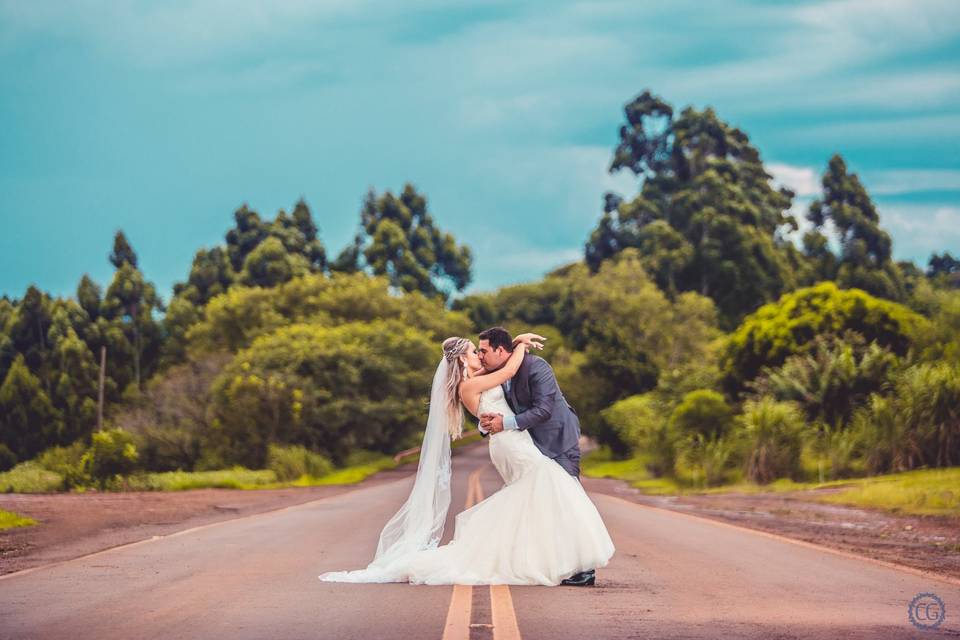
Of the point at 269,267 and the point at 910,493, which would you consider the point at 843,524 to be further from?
the point at 269,267

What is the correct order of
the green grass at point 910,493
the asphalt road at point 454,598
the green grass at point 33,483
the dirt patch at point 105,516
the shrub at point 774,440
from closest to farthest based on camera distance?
the asphalt road at point 454,598, the dirt patch at point 105,516, the green grass at point 910,493, the shrub at point 774,440, the green grass at point 33,483

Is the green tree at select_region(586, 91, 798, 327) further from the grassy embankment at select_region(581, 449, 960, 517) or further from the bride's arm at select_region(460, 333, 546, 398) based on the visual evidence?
the bride's arm at select_region(460, 333, 546, 398)

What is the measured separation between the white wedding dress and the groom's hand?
0.09 metres

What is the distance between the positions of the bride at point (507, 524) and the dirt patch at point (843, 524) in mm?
3829

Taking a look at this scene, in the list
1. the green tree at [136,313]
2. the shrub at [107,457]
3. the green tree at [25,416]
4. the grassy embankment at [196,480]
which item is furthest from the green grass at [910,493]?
the green tree at [136,313]

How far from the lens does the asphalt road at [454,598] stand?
8.00m

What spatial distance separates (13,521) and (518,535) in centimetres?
1108

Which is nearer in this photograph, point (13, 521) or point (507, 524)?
point (507, 524)

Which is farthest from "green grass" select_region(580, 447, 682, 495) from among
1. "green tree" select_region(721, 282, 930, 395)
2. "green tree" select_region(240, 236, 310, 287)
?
"green tree" select_region(240, 236, 310, 287)

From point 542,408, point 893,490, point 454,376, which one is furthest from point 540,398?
point 893,490

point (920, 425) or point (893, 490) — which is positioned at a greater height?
point (920, 425)

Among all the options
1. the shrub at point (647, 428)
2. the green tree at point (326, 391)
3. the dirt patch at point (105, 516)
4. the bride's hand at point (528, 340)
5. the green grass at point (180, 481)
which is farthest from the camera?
the green tree at point (326, 391)

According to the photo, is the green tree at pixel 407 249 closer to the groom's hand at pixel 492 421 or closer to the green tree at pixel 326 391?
the green tree at pixel 326 391

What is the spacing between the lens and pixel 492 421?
10.9m
